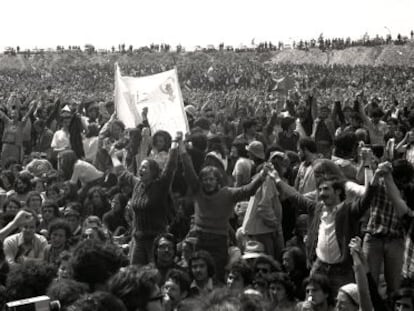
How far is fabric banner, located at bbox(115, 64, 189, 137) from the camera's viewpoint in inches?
530

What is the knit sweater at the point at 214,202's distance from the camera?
7.82 meters

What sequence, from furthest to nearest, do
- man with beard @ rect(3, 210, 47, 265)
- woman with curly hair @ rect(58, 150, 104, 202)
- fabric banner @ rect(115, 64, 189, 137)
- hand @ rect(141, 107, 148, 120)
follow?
fabric banner @ rect(115, 64, 189, 137) → hand @ rect(141, 107, 148, 120) → woman with curly hair @ rect(58, 150, 104, 202) → man with beard @ rect(3, 210, 47, 265)

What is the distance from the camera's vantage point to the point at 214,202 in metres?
7.84

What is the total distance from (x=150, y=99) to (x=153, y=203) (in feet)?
19.7

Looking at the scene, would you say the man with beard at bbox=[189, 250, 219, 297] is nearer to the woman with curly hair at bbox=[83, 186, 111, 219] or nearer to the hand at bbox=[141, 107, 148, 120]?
the woman with curly hair at bbox=[83, 186, 111, 219]

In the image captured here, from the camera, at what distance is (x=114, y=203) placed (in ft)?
31.2

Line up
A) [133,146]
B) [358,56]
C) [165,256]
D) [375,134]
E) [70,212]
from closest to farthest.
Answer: [165,256]
[70,212]
[133,146]
[375,134]
[358,56]

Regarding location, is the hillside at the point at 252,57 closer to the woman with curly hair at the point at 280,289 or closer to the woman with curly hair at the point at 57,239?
the woman with curly hair at the point at 57,239

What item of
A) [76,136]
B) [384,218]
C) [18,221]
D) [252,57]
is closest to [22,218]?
[18,221]

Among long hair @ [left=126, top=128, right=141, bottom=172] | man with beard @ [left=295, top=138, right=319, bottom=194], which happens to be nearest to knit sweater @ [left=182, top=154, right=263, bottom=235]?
man with beard @ [left=295, top=138, right=319, bottom=194]

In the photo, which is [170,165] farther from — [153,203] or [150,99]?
[150,99]

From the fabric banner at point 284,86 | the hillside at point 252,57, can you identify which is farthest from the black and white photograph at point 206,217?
the hillside at point 252,57

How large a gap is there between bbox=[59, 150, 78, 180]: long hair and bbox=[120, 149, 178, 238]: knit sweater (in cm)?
325

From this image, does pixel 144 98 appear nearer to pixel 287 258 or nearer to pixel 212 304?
pixel 287 258
